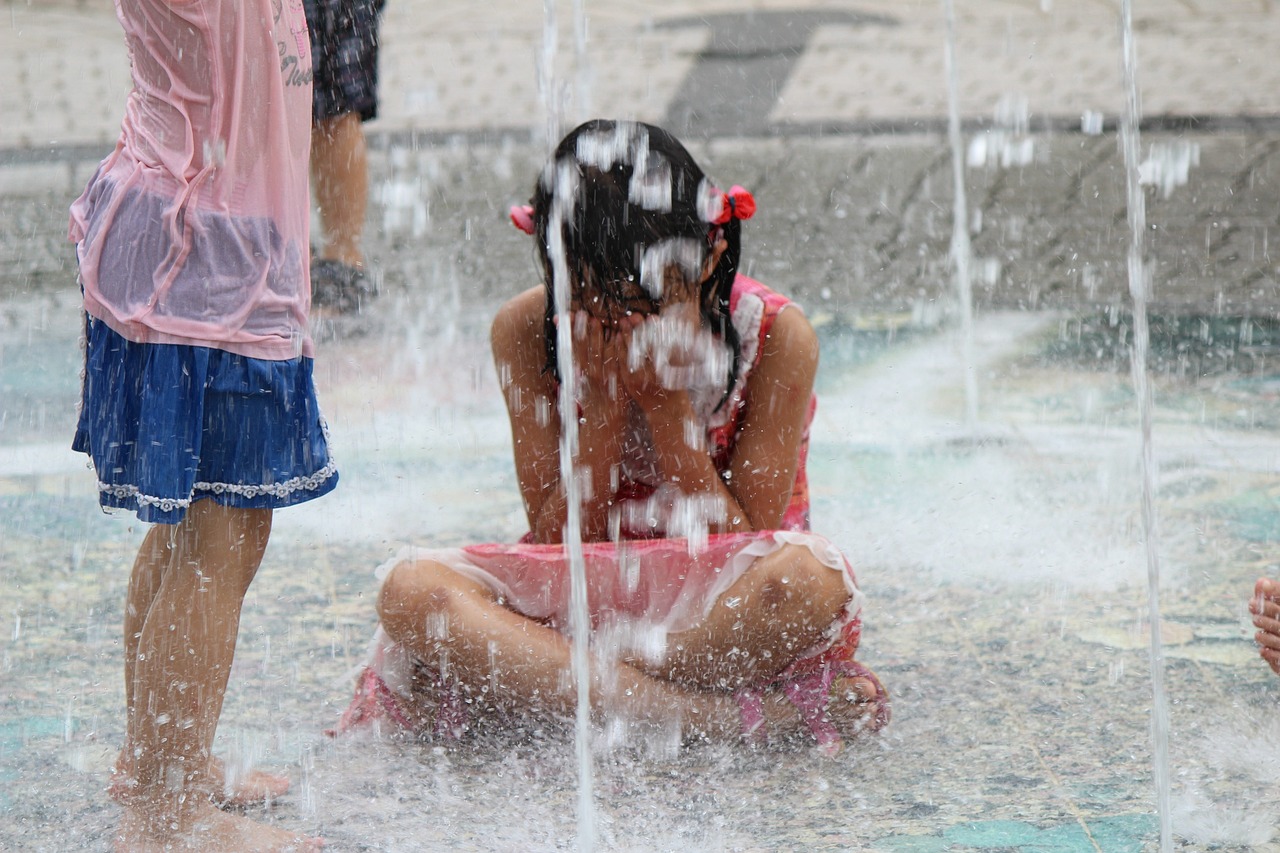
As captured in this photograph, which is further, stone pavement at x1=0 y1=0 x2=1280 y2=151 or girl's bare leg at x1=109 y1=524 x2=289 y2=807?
stone pavement at x1=0 y1=0 x2=1280 y2=151

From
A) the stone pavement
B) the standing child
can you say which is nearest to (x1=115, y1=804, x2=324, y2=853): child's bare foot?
the standing child

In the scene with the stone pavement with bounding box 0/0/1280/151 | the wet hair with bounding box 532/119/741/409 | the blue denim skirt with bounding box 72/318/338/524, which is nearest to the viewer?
the blue denim skirt with bounding box 72/318/338/524

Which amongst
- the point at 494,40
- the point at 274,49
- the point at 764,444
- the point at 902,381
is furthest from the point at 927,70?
the point at 274,49

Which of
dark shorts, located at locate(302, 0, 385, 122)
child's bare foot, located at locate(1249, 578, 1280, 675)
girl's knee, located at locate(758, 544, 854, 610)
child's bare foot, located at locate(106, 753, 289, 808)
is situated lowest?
child's bare foot, located at locate(106, 753, 289, 808)

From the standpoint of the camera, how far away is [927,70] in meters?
6.91

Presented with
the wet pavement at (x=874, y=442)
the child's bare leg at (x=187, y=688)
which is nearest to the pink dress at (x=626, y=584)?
the wet pavement at (x=874, y=442)

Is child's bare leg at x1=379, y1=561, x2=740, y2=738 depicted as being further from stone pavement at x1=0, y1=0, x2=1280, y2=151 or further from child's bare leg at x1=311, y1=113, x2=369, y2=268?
stone pavement at x1=0, y1=0, x2=1280, y2=151

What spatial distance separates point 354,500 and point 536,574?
119 centimetres

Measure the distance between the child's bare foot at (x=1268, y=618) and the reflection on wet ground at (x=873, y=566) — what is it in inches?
5.1

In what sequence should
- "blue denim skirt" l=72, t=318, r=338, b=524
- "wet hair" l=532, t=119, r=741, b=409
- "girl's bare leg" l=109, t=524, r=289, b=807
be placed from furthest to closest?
1. "wet hair" l=532, t=119, r=741, b=409
2. "girl's bare leg" l=109, t=524, r=289, b=807
3. "blue denim skirt" l=72, t=318, r=338, b=524

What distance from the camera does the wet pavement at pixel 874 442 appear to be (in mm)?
2096

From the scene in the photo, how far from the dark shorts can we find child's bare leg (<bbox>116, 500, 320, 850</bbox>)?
8.94 feet

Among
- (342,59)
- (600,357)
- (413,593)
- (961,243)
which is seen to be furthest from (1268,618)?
(342,59)

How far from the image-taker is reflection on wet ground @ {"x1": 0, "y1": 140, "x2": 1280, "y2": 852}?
2049 millimetres
